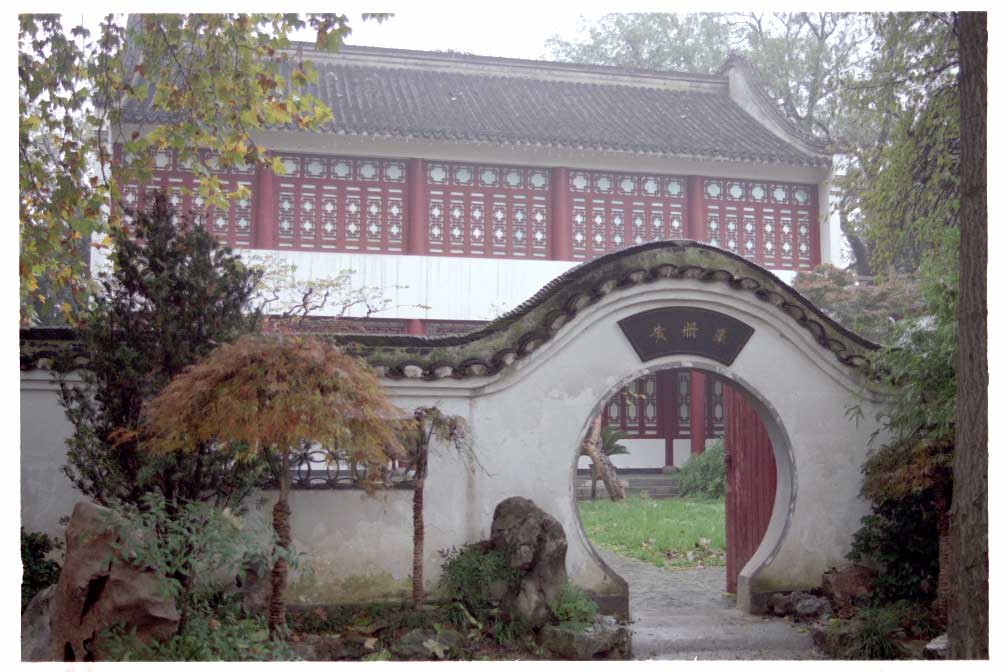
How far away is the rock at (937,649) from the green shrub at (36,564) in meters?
4.83

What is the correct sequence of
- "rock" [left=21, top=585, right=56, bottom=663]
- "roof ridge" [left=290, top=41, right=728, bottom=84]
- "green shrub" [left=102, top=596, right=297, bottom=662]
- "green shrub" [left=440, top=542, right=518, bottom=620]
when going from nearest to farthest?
"green shrub" [left=102, top=596, right=297, bottom=662], "rock" [left=21, top=585, right=56, bottom=663], "green shrub" [left=440, top=542, right=518, bottom=620], "roof ridge" [left=290, top=41, right=728, bottom=84]

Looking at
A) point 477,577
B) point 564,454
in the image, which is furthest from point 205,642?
point 564,454

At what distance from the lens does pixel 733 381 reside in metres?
6.45

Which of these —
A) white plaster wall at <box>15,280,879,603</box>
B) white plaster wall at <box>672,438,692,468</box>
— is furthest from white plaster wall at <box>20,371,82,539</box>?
white plaster wall at <box>672,438,692,468</box>

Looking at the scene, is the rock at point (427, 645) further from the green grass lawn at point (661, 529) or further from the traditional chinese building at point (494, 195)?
the traditional chinese building at point (494, 195)

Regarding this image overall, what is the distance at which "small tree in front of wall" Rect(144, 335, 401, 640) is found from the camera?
455cm

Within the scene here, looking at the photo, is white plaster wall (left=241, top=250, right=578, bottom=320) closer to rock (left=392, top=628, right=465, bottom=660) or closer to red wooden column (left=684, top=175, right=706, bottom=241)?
red wooden column (left=684, top=175, right=706, bottom=241)

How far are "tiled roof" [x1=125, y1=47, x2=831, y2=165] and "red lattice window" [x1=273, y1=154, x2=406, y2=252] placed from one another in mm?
583

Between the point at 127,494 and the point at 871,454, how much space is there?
4873 millimetres

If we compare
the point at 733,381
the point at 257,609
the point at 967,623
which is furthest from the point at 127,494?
the point at 967,623

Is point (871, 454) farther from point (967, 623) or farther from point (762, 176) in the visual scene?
point (762, 176)

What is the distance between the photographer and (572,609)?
18.1 ft

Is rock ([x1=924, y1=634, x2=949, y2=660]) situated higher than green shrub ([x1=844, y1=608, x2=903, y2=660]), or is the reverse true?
rock ([x1=924, y1=634, x2=949, y2=660])

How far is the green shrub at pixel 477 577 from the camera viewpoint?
18.3ft
